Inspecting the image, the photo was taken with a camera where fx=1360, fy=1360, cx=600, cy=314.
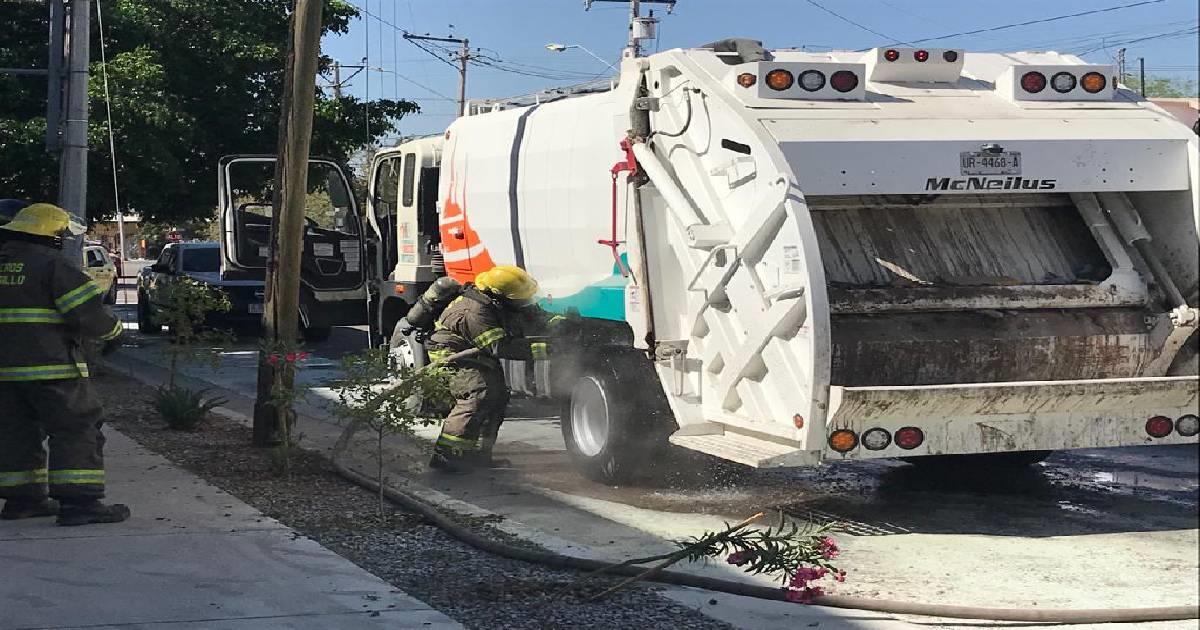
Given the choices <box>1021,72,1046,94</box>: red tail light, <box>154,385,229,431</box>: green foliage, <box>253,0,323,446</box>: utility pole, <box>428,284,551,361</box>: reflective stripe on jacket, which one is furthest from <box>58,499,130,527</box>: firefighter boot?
<box>1021,72,1046,94</box>: red tail light

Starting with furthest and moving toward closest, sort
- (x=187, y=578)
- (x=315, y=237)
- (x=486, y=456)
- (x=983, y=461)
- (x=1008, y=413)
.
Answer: (x=315, y=237) → (x=486, y=456) → (x=983, y=461) → (x=1008, y=413) → (x=187, y=578)

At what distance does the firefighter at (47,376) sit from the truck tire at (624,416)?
2.77 metres

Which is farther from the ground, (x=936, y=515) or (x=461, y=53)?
(x=461, y=53)

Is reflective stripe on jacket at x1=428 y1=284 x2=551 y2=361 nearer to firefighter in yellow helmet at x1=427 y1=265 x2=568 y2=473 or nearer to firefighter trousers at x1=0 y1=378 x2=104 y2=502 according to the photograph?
firefighter in yellow helmet at x1=427 y1=265 x2=568 y2=473

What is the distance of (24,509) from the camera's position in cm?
667

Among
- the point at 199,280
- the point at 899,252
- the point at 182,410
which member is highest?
the point at 199,280

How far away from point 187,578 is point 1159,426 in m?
4.18

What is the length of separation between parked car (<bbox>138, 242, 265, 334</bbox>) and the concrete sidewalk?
11.8 m

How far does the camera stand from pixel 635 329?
7480 mm

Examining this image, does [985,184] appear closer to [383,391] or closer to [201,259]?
[383,391]

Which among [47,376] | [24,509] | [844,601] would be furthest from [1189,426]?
[24,509]

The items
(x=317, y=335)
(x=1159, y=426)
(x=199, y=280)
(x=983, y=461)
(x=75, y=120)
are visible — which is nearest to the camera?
(x=1159, y=426)

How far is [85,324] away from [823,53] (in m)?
3.97

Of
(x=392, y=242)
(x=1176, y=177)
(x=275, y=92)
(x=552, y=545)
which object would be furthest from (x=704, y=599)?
(x=275, y=92)
